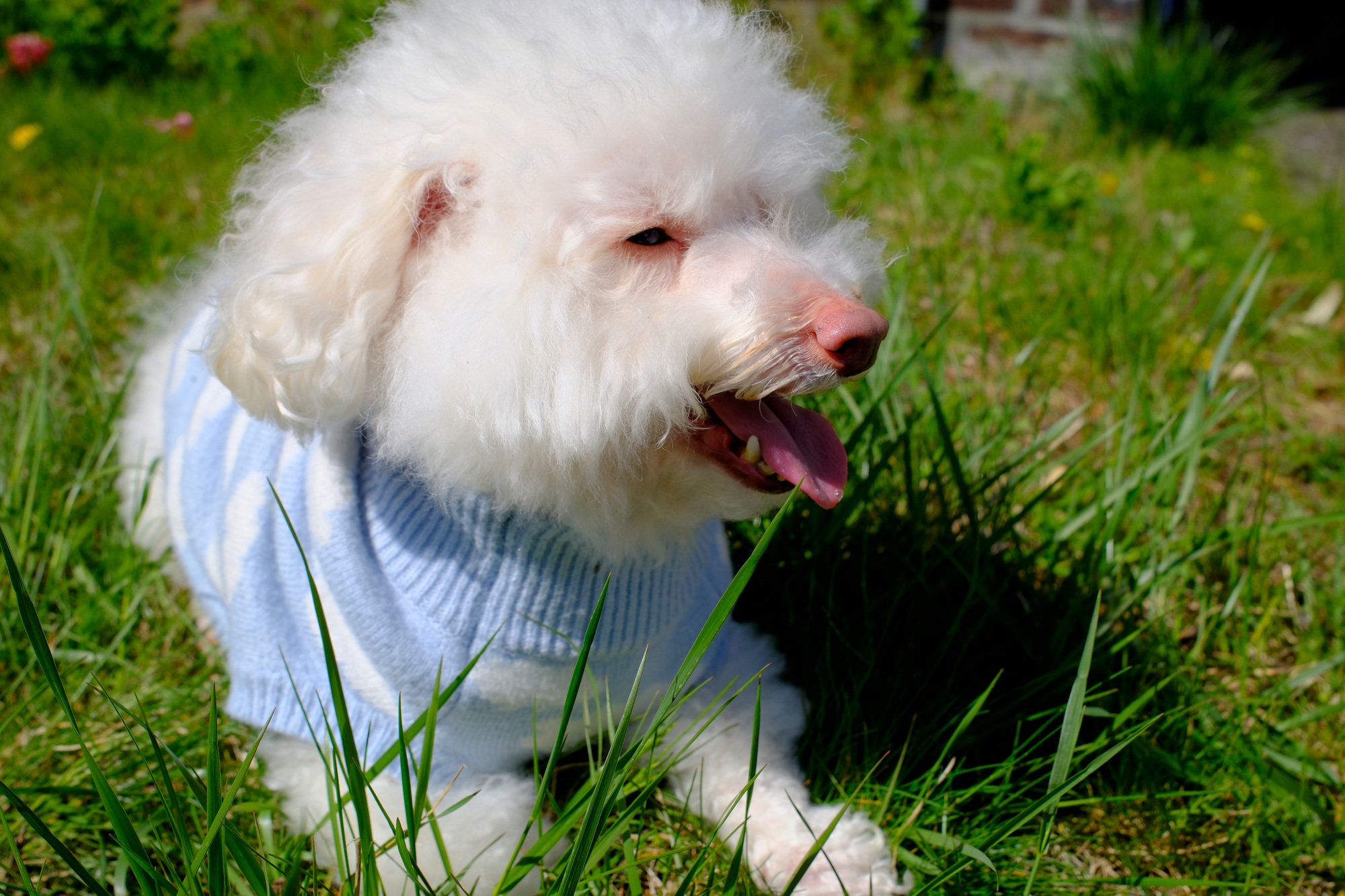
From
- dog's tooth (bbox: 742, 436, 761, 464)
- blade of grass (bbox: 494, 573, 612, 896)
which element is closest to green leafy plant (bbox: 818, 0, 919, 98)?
dog's tooth (bbox: 742, 436, 761, 464)

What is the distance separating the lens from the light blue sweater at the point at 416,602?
51.8 inches

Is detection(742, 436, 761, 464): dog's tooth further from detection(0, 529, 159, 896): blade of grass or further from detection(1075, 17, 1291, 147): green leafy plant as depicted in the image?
detection(1075, 17, 1291, 147): green leafy plant

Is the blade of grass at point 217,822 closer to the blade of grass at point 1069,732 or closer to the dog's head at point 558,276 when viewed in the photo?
the dog's head at point 558,276

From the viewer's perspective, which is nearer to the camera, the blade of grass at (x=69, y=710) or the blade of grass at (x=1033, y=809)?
the blade of grass at (x=69, y=710)

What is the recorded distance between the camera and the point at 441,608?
4.33 feet

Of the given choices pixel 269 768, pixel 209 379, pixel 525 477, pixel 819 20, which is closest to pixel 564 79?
pixel 525 477

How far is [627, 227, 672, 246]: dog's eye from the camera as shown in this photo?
116cm

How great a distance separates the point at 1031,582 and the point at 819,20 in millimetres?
3995

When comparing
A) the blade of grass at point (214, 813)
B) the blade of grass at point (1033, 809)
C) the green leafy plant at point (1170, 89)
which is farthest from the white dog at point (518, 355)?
the green leafy plant at point (1170, 89)

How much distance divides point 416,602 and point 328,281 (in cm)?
50

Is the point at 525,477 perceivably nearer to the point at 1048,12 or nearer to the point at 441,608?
the point at 441,608

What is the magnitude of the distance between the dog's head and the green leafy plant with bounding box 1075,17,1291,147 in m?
3.88

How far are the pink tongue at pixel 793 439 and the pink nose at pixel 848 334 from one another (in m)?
0.14

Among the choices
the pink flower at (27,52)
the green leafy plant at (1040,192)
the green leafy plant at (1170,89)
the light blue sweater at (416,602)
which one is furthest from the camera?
the green leafy plant at (1170,89)
